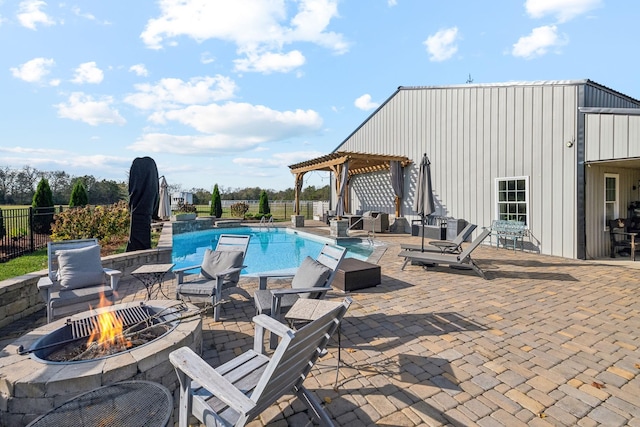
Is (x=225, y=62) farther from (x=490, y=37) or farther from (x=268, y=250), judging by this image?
(x=490, y=37)

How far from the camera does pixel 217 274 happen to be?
4035 mm

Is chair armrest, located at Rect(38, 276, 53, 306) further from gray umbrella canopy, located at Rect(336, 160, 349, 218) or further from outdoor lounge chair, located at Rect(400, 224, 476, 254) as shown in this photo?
gray umbrella canopy, located at Rect(336, 160, 349, 218)

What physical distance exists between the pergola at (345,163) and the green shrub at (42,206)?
10930 millimetres

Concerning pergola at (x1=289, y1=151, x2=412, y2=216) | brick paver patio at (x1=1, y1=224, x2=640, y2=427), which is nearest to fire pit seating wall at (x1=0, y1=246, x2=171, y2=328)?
brick paver patio at (x1=1, y1=224, x2=640, y2=427)

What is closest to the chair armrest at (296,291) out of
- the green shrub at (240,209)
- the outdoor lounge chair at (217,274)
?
Answer: the outdoor lounge chair at (217,274)

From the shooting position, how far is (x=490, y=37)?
25.9ft

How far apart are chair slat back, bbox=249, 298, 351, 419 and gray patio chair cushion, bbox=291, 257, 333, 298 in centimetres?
155

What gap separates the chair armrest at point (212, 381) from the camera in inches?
58.7

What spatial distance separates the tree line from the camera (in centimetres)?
3225

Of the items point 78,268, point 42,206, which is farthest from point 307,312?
point 42,206

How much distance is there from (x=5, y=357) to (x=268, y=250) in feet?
30.4

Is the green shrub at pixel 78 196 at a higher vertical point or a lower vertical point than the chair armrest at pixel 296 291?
higher

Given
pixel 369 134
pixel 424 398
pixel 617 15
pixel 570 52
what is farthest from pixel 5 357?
pixel 369 134

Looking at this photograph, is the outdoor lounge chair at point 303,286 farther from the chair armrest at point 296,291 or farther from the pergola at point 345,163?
the pergola at point 345,163
